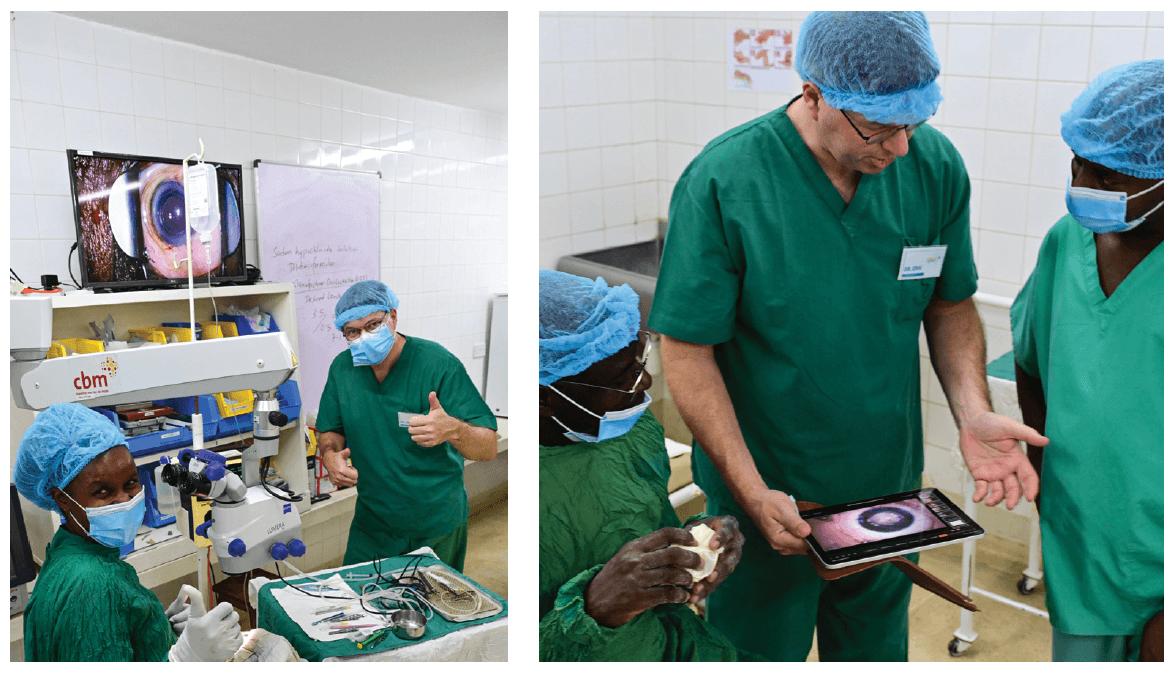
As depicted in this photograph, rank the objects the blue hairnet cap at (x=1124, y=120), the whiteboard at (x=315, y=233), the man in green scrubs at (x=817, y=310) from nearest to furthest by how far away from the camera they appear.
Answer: the blue hairnet cap at (x=1124, y=120) → the man in green scrubs at (x=817, y=310) → the whiteboard at (x=315, y=233)

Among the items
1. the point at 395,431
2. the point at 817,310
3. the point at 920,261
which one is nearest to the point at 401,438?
the point at 395,431

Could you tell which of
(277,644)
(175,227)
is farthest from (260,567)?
(175,227)

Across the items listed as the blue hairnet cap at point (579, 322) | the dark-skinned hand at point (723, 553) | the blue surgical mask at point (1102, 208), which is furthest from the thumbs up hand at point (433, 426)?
the blue surgical mask at point (1102, 208)

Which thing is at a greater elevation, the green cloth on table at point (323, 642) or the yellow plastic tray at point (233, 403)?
the yellow plastic tray at point (233, 403)

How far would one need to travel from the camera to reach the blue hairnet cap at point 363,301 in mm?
1559

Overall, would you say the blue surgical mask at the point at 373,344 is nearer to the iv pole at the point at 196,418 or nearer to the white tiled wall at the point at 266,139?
the white tiled wall at the point at 266,139

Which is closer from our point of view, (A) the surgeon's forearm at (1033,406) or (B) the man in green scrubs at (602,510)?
(B) the man in green scrubs at (602,510)

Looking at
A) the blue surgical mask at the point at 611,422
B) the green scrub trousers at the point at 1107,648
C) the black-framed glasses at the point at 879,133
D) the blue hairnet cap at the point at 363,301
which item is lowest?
the green scrub trousers at the point at 1107,648

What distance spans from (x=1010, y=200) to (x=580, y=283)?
862 millimetres

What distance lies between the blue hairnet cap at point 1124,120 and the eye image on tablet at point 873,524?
567mm

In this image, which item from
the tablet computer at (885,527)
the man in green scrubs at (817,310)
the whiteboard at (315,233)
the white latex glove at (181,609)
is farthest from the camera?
the whiteboard at (315,233)

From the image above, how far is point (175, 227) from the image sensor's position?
A: 1.50 metres

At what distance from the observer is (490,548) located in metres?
1.42

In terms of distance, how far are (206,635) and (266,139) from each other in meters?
0.98
